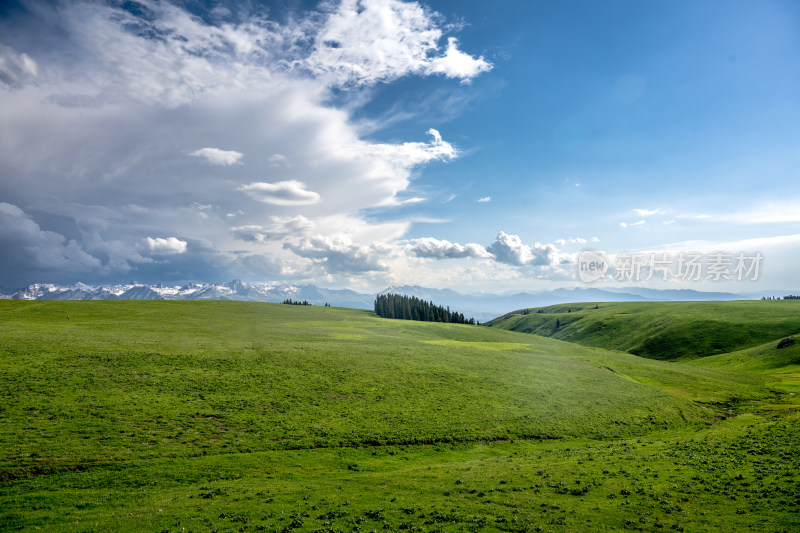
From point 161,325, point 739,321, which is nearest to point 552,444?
point 161,325

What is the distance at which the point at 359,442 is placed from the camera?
3284 centimetres

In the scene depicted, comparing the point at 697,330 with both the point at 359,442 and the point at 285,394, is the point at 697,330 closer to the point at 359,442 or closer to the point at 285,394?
the point at 359,442

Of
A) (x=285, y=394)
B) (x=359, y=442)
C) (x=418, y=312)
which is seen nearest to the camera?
(x=359, y=442)

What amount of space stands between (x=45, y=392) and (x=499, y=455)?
4334 centimetres

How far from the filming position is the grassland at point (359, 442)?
19531 millimetres

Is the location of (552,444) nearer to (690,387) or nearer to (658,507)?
(658,507)

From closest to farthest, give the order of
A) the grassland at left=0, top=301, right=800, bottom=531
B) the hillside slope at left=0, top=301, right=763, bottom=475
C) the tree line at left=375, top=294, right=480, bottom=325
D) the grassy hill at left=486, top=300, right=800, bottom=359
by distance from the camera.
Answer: the grassland at left=0, top=301, right=800, bottom=531 < the hillside slope at left=0, top=301, right=763, bottom=475 < the grassy hill at left=486, top=300, right=800, bottom=359 < the tree line at left=375, top=294, right=480, bottom=325

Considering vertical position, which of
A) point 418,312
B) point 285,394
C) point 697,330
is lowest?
point 697,330

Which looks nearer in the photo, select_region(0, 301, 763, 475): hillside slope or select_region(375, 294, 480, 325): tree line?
select_region(0, 301, 763, 475): hillside slope

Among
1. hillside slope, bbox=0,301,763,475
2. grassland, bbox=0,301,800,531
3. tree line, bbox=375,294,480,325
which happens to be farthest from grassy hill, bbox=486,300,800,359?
grassland, bbox=0,301,800,531

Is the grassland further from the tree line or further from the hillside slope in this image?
the tree line

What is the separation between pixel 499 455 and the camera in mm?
33250

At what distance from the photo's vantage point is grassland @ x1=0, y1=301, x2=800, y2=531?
64.1 ft

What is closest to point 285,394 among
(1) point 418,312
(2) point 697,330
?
(1) point 418,312
